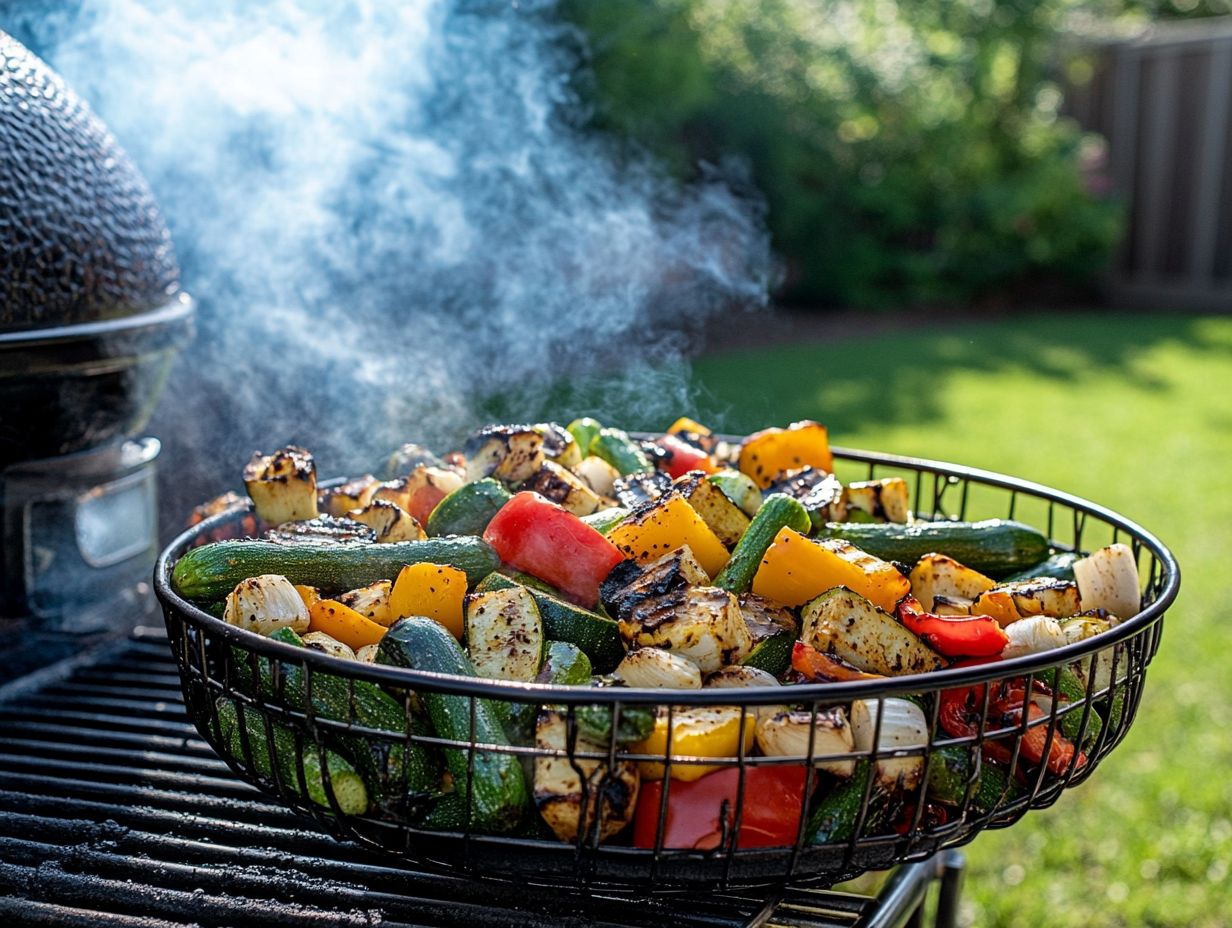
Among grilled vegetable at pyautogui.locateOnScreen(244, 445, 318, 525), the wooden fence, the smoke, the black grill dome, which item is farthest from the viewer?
the wooden fence

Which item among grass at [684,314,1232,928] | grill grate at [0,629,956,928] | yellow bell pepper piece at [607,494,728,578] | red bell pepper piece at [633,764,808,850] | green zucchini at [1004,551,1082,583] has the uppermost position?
yellow bell pepper piece at [607,494,728,578]

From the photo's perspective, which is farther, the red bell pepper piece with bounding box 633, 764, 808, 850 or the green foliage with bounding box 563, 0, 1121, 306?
the green foliage with bounding box 563, 0, 1121, 306

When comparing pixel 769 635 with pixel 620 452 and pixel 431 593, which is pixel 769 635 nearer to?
pixel 431 593

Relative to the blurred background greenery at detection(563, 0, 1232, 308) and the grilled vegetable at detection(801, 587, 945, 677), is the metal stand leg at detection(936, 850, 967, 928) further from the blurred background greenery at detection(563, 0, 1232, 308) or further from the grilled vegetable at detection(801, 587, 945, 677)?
the blurred background greenery at detection(563, 0, 1232, 308)

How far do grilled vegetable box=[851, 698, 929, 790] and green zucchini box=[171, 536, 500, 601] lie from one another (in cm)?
61

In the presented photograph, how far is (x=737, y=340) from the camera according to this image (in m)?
11.3

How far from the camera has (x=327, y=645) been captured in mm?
1551

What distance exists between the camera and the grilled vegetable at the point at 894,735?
1.38 meters

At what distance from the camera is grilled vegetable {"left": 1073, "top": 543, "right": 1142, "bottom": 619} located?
175 centimetres

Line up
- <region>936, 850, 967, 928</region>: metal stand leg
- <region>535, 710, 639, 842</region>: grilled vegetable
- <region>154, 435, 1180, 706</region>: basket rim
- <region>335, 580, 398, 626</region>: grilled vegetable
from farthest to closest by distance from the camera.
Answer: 1. <region>936, 850, 967, 928</region>: metal stand leg
2. <region>335, 580, 398, 626</region>: grilled vegetable
3. <region>535, 710, 639, 842</region>: grilled vegetable
4. <region>154, 435, 1180, 706</region>: basket rim

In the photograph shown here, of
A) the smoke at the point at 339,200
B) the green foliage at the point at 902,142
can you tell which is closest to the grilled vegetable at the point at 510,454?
the smoke at the point at 339,200

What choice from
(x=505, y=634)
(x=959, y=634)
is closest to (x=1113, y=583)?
(x=959, y=634)

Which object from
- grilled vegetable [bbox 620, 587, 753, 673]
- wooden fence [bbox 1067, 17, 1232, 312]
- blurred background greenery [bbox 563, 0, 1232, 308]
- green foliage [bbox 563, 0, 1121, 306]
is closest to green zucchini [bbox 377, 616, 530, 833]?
grilled vegetable [bbox 620, 587, 753, 673]

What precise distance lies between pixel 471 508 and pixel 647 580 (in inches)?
15.7
